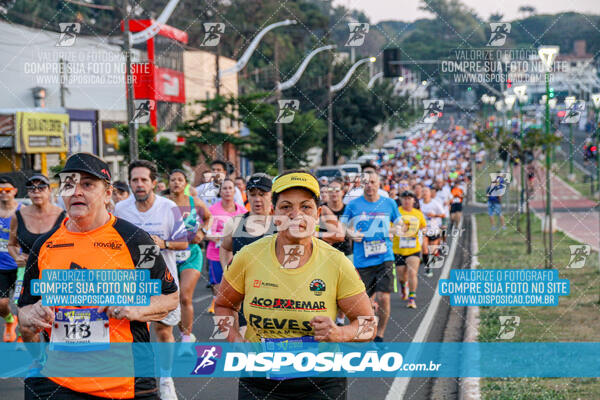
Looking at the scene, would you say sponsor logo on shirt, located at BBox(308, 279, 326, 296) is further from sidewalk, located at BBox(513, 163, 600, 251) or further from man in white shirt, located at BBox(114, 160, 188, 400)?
sidewalk, located at BBox(513, 163, 600, 251)

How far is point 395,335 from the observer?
10906mm

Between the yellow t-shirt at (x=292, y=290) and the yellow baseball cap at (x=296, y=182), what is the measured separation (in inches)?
11.1

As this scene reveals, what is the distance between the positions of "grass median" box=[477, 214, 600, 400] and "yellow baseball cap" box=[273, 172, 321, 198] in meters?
3.47

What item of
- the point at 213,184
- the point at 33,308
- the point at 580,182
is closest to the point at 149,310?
the point at 33,308

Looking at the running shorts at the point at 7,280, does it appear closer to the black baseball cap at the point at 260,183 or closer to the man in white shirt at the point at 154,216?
the man in white shirt at the point at 154,216

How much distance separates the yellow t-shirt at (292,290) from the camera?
4.38 metres

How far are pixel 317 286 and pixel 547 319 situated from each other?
25.7ft

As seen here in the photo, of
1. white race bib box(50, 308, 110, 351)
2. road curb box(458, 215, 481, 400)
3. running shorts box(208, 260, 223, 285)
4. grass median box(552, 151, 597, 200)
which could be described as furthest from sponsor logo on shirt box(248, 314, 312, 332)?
grass median box(552, 151, 597, 200)

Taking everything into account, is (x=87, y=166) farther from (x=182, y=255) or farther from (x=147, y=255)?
(x=182, y=255)

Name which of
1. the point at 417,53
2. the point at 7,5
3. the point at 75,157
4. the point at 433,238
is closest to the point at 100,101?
the point at 417,53

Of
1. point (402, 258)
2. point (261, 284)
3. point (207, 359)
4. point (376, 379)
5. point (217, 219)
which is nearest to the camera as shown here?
point (261, 284)

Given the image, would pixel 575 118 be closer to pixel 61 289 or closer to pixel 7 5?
pixel 61 289

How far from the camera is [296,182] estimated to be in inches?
174

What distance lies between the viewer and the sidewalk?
25.8 meters
